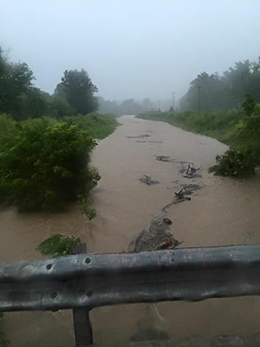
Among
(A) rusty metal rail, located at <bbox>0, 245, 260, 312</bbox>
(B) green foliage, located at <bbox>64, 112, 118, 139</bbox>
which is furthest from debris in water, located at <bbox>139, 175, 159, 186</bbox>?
(B) green foliage, located at <bbox>64, 112, 118, 139</bbox>

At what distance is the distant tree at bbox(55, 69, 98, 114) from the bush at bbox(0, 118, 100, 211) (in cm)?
4556

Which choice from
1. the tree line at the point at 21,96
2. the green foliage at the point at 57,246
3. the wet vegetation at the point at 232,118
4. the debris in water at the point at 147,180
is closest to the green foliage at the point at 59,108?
the tree line at the point at 21,96

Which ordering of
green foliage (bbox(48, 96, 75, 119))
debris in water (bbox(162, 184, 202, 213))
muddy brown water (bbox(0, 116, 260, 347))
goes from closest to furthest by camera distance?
muddy brown water (bbox(0, 116, 260, 347)) < debris in water (bbox(162, 184, 202, 213)) < green foliage (bbox(48, 96, 75, 119))

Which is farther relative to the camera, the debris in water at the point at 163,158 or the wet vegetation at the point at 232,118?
the debris in water at the point at 163,158

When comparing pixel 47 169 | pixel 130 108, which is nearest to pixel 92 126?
pixel 47 169

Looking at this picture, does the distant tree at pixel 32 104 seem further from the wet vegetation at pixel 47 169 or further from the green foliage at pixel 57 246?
the green foliage at pixel 57 246

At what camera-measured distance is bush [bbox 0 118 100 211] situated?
5801mm

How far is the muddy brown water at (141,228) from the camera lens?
111 inches

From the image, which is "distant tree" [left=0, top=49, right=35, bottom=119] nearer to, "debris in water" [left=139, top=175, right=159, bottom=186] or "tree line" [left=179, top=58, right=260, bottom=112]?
"debris in water" [left=139, top=175, right=159, bottom=186]

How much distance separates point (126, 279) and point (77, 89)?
51.4 metres

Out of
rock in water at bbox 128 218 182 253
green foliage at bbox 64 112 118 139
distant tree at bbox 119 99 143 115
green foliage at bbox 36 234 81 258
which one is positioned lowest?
distant tree at bbox 119 99 143 115

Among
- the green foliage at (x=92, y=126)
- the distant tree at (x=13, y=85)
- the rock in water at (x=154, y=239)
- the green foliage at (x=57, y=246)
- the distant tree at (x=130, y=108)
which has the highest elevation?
the distant tree at (x=13, y=85)

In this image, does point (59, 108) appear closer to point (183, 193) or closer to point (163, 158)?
point (163, 158)

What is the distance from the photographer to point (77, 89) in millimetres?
50969
